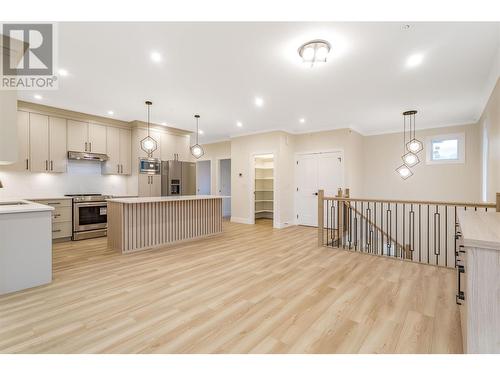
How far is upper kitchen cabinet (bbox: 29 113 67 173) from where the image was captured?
15.6ft

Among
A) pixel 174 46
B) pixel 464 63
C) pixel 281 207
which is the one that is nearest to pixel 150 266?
pixel 174 46

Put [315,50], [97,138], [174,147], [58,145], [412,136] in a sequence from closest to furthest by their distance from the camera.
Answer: [315,50] → [58,145] → [97,138] → [412,136] → [174,147]

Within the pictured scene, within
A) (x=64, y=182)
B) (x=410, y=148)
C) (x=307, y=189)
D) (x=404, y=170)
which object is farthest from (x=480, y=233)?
(x=64, y=182)

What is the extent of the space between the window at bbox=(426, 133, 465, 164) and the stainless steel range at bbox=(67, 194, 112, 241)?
8282 mm

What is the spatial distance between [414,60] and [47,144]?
657 centimetres

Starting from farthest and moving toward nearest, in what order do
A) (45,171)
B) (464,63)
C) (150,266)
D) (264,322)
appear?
(45,171) < (150,266) < (464,63) < (264,322)

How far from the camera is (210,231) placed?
217 inches

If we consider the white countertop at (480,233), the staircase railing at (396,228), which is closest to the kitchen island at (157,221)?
the staircase railing at (396,228)

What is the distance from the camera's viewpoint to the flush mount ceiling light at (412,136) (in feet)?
16.7

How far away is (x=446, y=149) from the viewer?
621cm

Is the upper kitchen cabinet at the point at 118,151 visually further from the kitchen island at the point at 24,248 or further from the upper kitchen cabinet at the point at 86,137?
the kitchen island at the point at 24,248

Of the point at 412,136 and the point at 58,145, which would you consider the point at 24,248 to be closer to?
the point at 58,145
